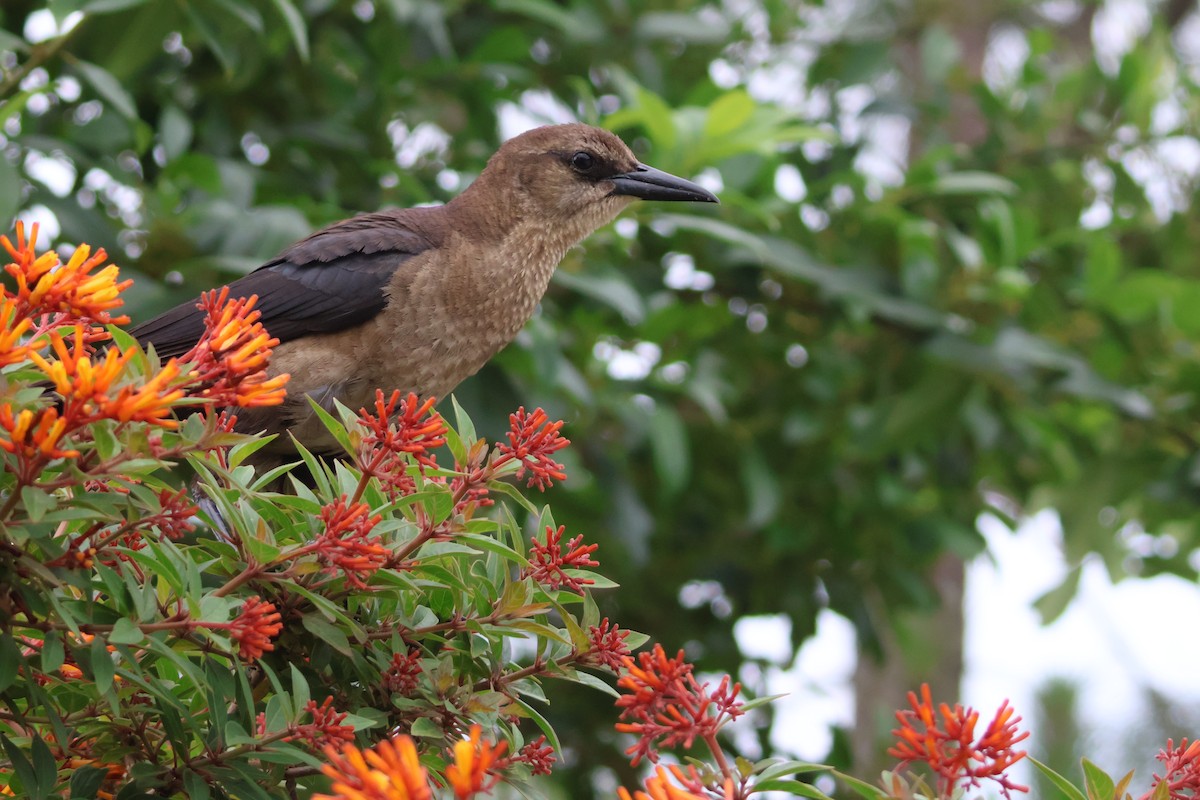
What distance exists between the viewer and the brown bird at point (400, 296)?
3008 mm

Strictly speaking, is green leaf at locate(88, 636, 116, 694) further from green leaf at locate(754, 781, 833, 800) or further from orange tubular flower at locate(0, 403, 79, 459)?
green leaf at locate(754, 781, 833, 800)

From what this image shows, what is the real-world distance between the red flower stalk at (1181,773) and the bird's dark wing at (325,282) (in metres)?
2.02

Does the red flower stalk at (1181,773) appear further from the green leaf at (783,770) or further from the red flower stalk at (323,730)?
the red flower stalk at (323,730)

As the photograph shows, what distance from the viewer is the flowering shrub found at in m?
1.37

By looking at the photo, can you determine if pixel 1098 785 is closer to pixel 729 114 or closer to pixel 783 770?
pixel 783 770

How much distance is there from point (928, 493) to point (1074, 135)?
1.42 metres

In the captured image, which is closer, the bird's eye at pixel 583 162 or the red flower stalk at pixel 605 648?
the red flower stalk at pixel 605 648

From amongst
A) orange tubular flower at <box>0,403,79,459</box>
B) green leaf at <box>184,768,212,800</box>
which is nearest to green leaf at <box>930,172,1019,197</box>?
green leaf at <box>184,768,212,800</box>

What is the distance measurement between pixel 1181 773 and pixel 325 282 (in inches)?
84.3

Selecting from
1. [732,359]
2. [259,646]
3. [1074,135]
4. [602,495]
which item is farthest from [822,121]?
[259,646]

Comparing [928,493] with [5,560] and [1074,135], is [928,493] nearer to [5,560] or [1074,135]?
[1074,135]

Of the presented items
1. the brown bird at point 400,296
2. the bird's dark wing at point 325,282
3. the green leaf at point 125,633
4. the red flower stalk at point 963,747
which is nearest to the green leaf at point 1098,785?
the red flower stalk at point 963,747

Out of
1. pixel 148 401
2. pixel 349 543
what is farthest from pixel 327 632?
pixel 148 401

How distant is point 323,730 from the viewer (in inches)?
57.2
